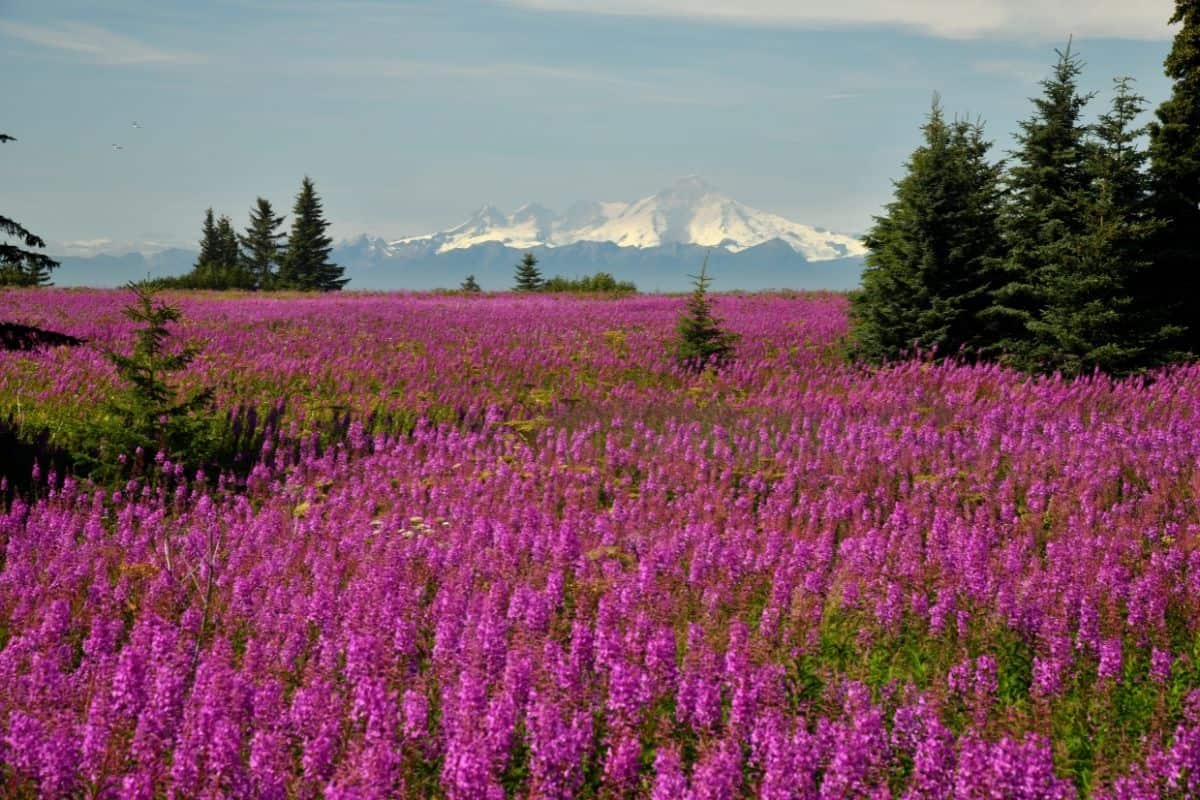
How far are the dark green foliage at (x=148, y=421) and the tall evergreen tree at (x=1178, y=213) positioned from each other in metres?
16.6

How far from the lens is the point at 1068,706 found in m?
4.93

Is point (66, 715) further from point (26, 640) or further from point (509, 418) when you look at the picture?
point (509, 418)

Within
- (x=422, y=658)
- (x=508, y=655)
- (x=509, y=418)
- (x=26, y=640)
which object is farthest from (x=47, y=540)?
(x=509, y=418)

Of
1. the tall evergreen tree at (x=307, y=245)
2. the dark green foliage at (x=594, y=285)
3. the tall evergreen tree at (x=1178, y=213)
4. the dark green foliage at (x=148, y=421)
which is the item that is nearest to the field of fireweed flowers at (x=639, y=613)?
the dark green foliage at (x=148, y=421)

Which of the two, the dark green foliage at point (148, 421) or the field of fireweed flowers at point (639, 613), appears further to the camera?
the dark green foliage at point (148, 421)

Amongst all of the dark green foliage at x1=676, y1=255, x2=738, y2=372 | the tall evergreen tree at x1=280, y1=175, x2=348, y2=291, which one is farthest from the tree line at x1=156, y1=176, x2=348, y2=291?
the dark green foliage at x1=676, y1=255, x2=738, y2=372

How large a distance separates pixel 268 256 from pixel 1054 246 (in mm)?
87166

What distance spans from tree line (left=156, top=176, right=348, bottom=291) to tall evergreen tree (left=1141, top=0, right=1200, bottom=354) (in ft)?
158

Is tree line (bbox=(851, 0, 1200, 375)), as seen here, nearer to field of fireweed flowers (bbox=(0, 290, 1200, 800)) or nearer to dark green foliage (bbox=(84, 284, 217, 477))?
field of fireweed flowers (bbox=(0, 290, 1200, 800))

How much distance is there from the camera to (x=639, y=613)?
5262 mm

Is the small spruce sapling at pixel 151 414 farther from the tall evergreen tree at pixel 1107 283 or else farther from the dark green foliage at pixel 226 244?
the dark green foliage at pixel 226 244

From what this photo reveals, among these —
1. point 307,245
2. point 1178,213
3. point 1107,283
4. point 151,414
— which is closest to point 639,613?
point 151,414

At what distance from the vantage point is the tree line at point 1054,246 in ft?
55.0

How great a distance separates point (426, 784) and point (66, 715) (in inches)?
62.4
